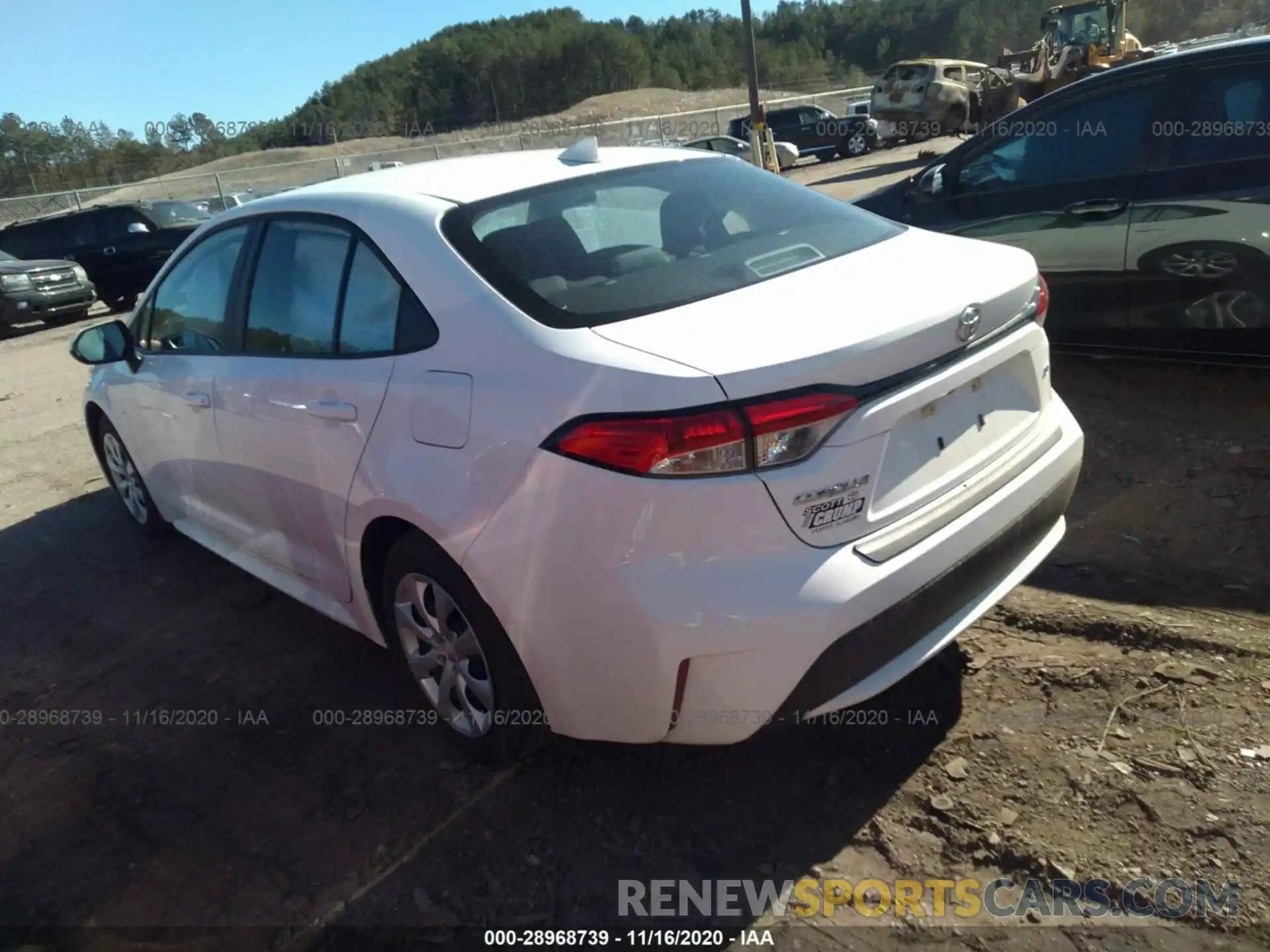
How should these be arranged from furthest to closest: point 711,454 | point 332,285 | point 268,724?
point 268,724
point 332,285
point 711,454

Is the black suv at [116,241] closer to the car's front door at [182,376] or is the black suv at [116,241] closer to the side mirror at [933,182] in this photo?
the car's front door at [182,376]

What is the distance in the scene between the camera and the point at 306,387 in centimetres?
316

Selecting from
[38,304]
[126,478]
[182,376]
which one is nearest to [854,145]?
[38,304]

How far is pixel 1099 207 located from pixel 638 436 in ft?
11.9

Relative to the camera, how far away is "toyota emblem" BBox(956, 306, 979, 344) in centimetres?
249

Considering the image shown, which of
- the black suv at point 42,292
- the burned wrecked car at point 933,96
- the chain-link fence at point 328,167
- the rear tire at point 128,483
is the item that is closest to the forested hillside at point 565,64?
the chain-link fence at point 328,167

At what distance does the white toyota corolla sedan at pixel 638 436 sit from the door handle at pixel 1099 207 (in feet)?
6.81

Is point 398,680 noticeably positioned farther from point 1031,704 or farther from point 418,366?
point 1031,704

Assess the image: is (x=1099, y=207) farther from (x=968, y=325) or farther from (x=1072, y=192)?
(x=968, y=325)

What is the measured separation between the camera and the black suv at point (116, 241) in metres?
17.5

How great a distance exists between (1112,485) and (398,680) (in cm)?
306

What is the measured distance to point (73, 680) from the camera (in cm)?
397

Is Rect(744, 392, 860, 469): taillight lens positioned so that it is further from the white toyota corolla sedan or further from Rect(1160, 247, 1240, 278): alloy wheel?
Rect(1160, 247, 1240, 278): alloy wheel

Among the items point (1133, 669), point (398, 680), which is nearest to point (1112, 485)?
point (1133, 669)
